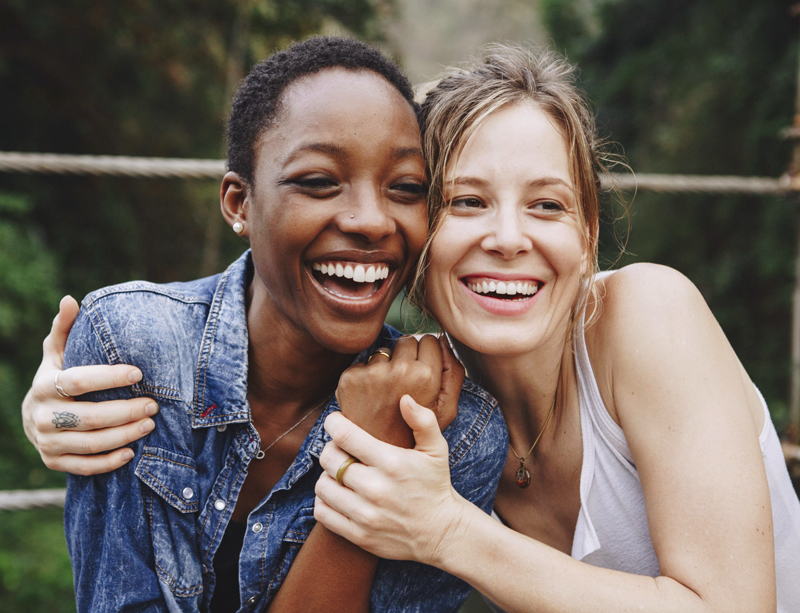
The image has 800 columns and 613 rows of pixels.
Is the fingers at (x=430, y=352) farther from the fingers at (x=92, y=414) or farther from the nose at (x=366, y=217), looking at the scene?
the fingers at (x=92, y=414)

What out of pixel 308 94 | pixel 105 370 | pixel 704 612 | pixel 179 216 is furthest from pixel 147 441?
pixel 179 216

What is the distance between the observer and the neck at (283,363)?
1870mm

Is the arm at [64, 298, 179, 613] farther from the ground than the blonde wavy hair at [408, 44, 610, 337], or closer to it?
closer to it

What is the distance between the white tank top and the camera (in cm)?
184

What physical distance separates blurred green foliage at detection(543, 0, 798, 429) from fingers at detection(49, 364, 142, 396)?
3367 mm

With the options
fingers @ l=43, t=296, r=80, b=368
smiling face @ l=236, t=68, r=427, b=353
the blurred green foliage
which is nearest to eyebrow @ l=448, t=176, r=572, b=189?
smiling face @ l=236, t=68, r=427, b=353

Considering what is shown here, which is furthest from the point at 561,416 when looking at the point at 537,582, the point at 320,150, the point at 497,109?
the point at 320,150

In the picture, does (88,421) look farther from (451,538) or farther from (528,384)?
(528,384)

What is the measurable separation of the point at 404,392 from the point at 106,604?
0.90 meters

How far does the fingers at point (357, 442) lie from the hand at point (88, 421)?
1.58 ft

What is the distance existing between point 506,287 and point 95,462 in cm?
114

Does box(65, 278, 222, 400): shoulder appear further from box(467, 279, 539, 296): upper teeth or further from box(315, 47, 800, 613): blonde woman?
box(467, 279, 539, 296): upper teeth

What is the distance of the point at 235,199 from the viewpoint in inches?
71.6

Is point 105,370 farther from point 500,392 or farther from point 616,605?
point 616,605
